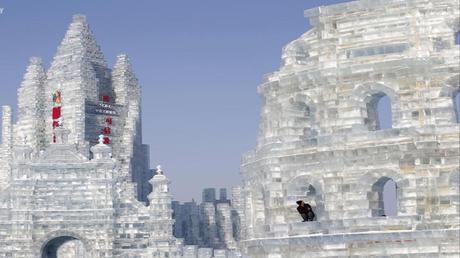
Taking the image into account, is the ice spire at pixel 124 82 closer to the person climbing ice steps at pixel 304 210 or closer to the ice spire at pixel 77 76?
the ice spire at pixel 77 76

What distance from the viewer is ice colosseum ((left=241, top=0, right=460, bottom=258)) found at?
31031mm

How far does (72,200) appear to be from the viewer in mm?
53406

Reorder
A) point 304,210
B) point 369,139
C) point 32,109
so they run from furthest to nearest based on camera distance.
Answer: point 32,109, point 304,210, point 369,139

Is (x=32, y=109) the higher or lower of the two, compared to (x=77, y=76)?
lower

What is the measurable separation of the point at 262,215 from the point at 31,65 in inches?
1650

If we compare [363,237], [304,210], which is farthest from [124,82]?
[363,237]

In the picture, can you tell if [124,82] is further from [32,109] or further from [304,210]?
[304,210]

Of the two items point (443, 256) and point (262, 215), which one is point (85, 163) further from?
point (443, 256)

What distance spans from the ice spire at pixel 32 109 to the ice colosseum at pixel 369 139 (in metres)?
40.5

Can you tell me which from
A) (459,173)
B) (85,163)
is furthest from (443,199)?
(85,163)

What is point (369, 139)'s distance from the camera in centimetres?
3181

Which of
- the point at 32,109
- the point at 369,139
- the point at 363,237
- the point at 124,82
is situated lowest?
the point at 363,237

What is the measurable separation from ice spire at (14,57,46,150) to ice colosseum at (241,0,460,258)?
40467mm

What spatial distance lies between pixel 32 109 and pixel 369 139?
44853 mm
